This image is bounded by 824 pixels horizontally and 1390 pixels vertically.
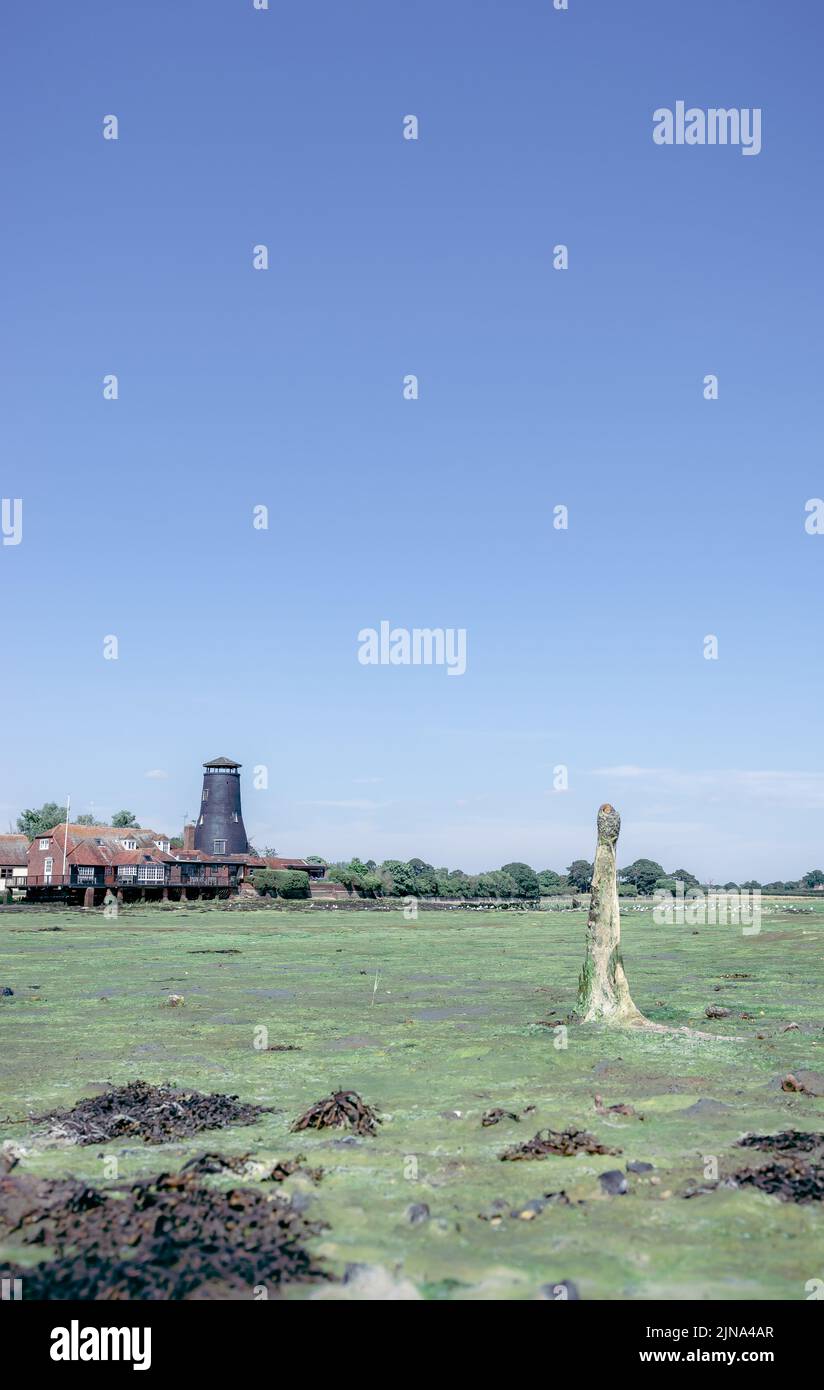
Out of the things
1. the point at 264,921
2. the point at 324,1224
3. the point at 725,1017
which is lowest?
the point at 264,921

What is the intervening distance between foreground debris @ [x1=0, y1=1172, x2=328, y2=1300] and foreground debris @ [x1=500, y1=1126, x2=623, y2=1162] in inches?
111

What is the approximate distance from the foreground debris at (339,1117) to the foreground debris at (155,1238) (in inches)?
104

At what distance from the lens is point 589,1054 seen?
16.9 m

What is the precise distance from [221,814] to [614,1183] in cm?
12357

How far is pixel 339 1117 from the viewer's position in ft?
39.0

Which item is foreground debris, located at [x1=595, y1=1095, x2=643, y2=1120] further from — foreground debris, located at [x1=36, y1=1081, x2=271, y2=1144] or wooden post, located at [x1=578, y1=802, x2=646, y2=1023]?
wooden post, located at [x1=578, y1=802, x2=646, y2=1023]

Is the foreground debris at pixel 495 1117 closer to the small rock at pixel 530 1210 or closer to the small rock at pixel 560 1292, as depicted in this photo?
the small rock at pixel 530 1210

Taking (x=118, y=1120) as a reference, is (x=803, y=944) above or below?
below

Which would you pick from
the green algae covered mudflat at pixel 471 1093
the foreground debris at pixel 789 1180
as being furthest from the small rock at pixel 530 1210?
the foreground debris at pixel 789 1180

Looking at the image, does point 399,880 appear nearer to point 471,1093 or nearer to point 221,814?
point 221,814

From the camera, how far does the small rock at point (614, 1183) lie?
9375 mm

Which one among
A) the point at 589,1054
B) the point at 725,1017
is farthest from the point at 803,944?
the point at 589,1054
